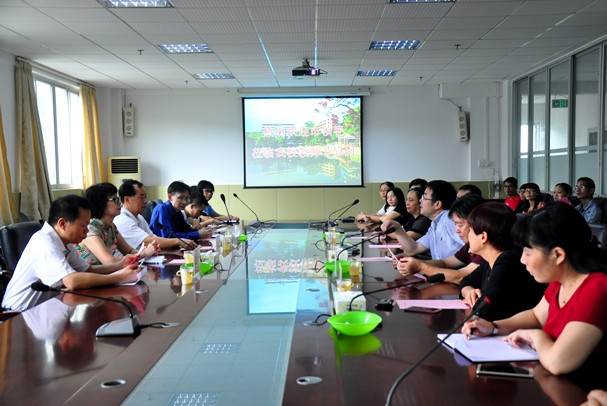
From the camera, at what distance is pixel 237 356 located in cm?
182

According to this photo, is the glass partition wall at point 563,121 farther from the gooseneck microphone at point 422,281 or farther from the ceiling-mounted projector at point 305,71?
the gooseneck microphone at point 422,281

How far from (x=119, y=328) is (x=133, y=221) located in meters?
2.49

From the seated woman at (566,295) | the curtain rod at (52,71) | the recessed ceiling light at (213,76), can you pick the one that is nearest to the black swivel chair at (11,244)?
the seated woman at (566,295)

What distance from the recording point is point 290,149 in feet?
31.5

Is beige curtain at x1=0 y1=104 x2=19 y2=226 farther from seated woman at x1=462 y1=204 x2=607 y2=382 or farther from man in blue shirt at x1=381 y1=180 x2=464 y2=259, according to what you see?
seated woman at x1=462 y1=204 x2=607 y2=382

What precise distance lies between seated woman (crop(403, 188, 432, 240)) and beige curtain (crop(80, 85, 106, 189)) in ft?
18.4

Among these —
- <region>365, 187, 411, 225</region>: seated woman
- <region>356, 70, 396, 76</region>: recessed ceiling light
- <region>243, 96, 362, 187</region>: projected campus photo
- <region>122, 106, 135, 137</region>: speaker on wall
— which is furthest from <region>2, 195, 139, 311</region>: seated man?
<region>122, 106, 135, 137</region>: speaker on wall

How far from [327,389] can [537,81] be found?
8.15 m

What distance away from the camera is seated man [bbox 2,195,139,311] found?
257cm

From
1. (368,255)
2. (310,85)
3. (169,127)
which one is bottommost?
(368,255)

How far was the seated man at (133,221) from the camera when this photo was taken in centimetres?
412

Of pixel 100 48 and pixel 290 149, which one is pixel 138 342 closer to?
pixel 100 48

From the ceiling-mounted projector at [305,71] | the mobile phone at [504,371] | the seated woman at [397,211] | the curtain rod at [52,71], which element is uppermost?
the curtain rod at [52,71]

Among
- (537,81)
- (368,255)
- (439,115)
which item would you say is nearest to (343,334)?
(368,255)
